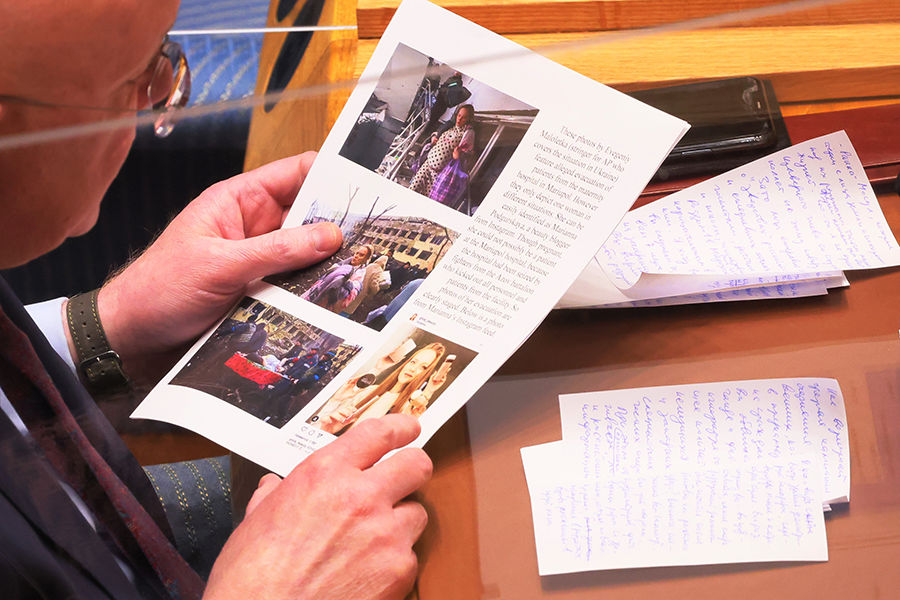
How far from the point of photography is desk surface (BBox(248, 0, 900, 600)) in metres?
0.53

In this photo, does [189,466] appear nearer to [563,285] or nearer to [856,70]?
[563,285]

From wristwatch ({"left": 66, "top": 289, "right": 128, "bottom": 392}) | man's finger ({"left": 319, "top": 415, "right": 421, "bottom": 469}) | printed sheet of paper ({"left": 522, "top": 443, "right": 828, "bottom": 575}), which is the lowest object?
printed sheet of paper ({"left": 522, "top": 443, "right": 828, "bottom": 575})

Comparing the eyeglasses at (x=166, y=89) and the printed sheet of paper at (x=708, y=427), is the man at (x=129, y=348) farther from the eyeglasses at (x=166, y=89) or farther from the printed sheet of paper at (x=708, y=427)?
the printed sheet of paper at (x=708, y=427)

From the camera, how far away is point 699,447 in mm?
596

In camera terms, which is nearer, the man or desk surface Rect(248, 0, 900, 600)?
the man

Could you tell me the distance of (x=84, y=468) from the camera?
0.50 m

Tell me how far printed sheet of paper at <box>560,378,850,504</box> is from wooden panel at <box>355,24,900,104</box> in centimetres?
28

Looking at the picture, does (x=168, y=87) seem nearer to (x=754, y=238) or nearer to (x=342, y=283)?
(x=342, y=283)

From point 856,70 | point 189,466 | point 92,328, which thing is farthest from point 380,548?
point 856,70

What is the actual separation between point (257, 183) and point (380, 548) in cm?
35

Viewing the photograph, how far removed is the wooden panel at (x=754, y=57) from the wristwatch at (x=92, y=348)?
1.04 feet

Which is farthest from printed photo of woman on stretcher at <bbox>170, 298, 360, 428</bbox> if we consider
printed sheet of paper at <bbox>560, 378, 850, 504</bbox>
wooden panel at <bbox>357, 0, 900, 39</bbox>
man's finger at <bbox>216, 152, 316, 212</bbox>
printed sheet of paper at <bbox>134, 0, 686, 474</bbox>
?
wooden panel at <bbox>357, 0, 900, 39</bbox>

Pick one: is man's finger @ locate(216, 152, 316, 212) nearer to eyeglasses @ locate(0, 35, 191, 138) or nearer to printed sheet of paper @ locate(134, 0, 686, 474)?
printed sheet of paper @ locate(134, 0, 686, 474)

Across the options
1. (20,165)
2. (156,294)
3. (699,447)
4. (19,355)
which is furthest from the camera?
(156,294)
